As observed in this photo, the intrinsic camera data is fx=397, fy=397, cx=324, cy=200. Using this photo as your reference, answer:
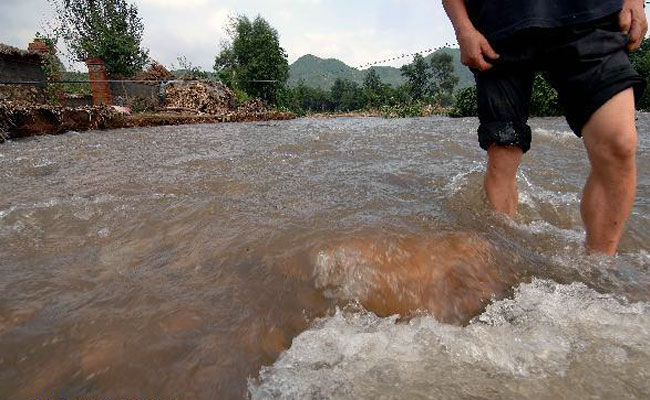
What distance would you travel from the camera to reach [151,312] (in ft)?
3.54

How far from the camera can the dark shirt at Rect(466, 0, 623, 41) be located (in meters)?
1.39

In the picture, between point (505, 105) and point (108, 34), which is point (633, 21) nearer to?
point (505, 105)

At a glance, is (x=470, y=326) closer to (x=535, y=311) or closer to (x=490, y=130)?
(x=535, y=311)

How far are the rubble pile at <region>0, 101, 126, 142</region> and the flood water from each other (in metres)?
5.57

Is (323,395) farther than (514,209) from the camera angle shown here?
No

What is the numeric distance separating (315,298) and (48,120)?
817 cm

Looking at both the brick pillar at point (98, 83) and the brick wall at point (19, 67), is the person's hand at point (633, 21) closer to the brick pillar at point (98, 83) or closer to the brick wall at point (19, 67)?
the brick pillar at point (98, 83)

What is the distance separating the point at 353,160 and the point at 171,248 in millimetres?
2213

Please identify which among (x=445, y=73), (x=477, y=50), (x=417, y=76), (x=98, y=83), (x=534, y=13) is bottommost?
(x=477, y=50)

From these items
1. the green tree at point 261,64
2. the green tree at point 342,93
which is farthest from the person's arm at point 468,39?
the green tree at point 342,93

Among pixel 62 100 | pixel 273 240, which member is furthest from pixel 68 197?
pixel 62 100

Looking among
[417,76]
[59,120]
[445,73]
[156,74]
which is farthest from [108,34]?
[445,73]

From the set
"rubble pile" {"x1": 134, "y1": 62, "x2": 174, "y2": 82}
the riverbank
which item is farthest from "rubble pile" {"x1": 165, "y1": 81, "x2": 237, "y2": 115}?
the riverbank

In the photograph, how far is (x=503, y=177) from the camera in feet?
5.65
